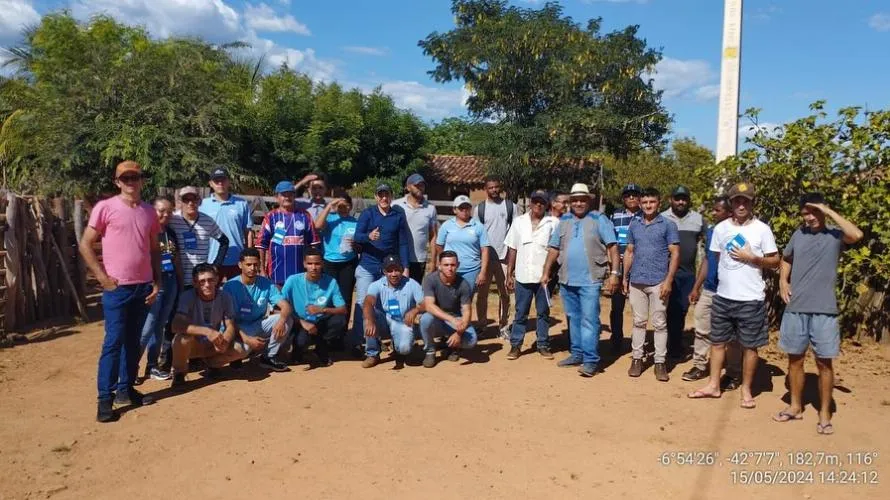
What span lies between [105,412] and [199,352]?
3.37 feet

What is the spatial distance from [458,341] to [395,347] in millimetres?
623

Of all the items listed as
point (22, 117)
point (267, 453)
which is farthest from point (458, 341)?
point (22, 117)

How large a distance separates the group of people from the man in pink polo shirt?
11 millimetres

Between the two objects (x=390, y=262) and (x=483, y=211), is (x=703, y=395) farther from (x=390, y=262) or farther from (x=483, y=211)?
(x=483, y=211)

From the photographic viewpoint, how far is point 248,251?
19.8 feet

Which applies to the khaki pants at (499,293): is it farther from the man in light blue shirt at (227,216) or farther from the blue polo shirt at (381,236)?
the man in light blue shirt at (227,216)

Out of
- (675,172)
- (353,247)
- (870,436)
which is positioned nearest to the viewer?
(870,436)

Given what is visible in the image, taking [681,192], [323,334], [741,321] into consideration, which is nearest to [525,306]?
[681,192]

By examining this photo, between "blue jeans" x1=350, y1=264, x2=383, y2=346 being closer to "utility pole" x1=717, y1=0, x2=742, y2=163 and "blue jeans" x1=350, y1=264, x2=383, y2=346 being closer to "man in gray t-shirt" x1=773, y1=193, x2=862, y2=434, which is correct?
"man in gray t-shirt" x1=773, y1=193, x2=862, y2=434

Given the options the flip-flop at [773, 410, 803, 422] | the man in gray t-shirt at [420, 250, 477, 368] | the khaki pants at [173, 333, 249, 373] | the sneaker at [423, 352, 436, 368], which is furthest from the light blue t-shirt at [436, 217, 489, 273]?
the flip-flop at [773, 410, 803, 422]

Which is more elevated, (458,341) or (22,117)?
(22,117)

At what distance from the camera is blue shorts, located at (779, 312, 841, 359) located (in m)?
4.74

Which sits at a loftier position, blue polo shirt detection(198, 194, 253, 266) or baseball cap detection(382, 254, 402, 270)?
blue polo shirt detection(198, 194, 253, 266)

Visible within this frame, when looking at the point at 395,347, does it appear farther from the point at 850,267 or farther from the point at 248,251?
the point at 850,267
